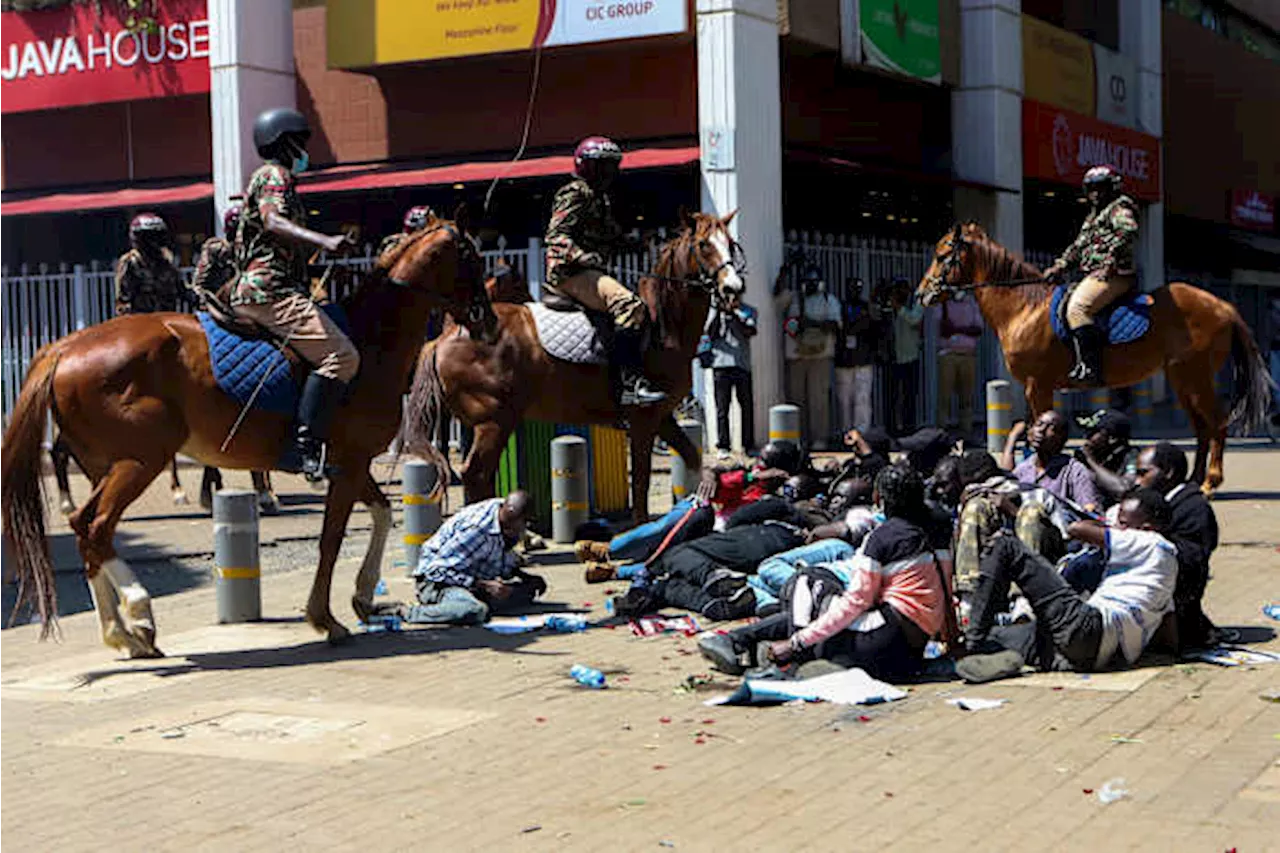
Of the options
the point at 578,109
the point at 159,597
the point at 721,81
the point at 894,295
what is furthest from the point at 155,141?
the point at 159,597

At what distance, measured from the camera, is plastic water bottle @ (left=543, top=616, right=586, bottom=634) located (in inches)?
414

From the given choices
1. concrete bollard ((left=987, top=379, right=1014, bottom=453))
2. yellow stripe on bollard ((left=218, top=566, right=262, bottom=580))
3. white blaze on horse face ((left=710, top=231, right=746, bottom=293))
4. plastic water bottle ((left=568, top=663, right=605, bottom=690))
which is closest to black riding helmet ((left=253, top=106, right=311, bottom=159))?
yellow stripe on bollard ((left=218, top=566, right=262, bottom=580))

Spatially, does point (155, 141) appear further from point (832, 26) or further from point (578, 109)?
point (832, 26)

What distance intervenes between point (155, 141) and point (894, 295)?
12.2m

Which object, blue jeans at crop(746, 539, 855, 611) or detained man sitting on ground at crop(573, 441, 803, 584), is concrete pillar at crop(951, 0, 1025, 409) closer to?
detained man sitting on ground at crop(573, 441, 803, 584)

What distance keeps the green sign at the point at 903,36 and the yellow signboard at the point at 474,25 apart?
3.50 m

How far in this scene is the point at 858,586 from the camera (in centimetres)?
852

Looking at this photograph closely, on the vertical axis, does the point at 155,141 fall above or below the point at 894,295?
above

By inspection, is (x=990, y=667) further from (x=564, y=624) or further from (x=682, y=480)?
(x=682, y=480)

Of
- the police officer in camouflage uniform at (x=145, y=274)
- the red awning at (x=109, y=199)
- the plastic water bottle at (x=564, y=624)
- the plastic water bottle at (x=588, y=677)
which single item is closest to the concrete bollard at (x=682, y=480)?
the plastic water bottle at (x=564, y=624)

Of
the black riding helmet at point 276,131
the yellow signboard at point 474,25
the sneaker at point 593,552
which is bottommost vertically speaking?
the sneaker at point 593,552

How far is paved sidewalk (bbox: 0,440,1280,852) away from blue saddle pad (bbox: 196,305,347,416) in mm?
1463

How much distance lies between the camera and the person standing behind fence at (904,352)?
77.0 ft

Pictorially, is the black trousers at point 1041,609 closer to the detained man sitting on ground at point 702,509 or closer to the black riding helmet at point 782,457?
the detained man sitting on ground at point 702,509
